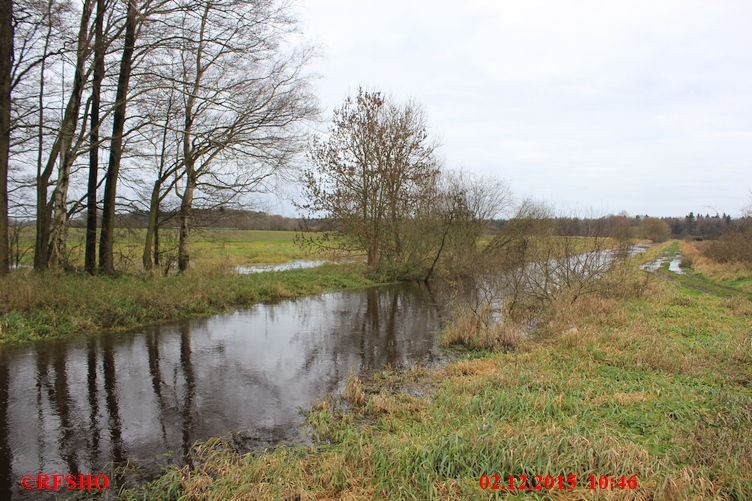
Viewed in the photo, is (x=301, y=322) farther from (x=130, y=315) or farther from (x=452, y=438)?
(x=452, y=438)

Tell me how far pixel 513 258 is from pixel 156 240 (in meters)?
12.2

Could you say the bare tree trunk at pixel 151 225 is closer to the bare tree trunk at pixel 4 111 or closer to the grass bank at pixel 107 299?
the grass bank at pixel 107 299

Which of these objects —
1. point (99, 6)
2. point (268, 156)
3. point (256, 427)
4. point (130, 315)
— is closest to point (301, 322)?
point (130, 315)

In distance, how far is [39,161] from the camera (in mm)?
12094

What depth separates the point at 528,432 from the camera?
4.54 metres

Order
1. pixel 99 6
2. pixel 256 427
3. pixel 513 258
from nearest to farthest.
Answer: pixel 256 427, pixel 99 6, pixel 513 258

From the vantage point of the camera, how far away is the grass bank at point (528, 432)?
12.4 feet

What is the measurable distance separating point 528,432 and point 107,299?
9.90 m

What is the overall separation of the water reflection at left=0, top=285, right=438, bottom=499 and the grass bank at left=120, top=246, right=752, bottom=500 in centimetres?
74

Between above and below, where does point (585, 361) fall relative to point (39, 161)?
below

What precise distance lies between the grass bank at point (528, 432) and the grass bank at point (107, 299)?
6479mm
